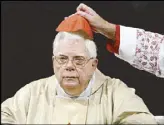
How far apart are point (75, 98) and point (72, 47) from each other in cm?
23

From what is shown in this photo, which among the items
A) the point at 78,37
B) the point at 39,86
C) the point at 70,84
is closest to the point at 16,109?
the point at 39,86

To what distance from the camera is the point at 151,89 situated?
7.77 ft

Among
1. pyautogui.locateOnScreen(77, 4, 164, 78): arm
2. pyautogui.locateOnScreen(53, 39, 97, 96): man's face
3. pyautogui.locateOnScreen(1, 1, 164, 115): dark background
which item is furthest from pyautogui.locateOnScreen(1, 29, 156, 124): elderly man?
pyautogui.locateOnScreen(1, 1, 164, 115): dark background

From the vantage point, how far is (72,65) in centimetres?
172

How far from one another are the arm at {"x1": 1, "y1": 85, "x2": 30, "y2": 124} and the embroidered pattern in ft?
1.64

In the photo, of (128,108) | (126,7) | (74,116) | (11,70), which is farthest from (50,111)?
(126,7)

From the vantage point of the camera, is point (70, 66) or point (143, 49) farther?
point (143, 49)

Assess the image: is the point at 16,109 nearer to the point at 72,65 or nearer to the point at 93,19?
the point at 72,65

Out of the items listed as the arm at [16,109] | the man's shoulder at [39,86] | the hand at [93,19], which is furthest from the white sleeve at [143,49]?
the arm at [16,109]

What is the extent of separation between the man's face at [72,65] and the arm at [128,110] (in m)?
0.16

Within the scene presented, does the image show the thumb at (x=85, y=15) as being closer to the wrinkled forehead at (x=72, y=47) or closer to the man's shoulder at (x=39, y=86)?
the wrinkled forehead at (x=72, y=47)

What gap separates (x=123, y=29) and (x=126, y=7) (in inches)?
19.8

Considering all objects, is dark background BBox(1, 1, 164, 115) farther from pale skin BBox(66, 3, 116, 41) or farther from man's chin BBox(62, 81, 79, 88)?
man's chin BBox(62, 81, 79, 88)

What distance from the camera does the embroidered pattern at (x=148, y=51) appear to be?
6.07 ft
